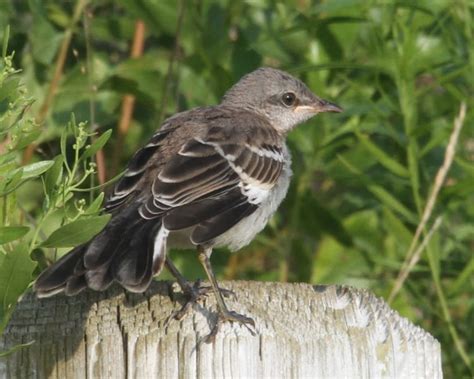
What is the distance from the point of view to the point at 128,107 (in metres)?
6.53

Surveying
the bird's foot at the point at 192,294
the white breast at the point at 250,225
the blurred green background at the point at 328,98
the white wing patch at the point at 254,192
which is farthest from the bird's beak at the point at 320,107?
the bird's foot at the point at 192,294

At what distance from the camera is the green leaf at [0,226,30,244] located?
124 inches

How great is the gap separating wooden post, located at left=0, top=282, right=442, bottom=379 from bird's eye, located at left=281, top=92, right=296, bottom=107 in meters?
2.77

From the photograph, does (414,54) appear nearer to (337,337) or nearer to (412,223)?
(412,223)

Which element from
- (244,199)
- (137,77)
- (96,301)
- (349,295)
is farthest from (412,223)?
(96,301)

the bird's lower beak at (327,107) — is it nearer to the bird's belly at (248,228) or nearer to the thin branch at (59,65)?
the bird's belly at (248,228)

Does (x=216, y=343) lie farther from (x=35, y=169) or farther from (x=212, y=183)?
(x=212, y=183)

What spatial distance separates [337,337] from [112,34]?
3926mm

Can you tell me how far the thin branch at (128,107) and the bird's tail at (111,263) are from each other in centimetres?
213

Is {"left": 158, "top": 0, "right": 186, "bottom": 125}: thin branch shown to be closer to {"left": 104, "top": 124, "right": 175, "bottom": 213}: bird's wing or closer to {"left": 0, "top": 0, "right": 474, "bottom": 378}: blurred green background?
{"left": 0, "top": 0, "right": 474, "bottom": 378}: blurred green background

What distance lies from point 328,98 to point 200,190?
6.11 feet

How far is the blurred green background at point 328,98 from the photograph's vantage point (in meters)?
5.57

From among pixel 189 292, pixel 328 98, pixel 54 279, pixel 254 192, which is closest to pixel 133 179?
pixel 254 192

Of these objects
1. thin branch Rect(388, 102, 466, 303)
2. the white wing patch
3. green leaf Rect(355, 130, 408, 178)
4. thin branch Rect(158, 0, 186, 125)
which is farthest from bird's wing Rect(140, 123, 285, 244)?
thin branch Rect(388, 102, 466, 303)
